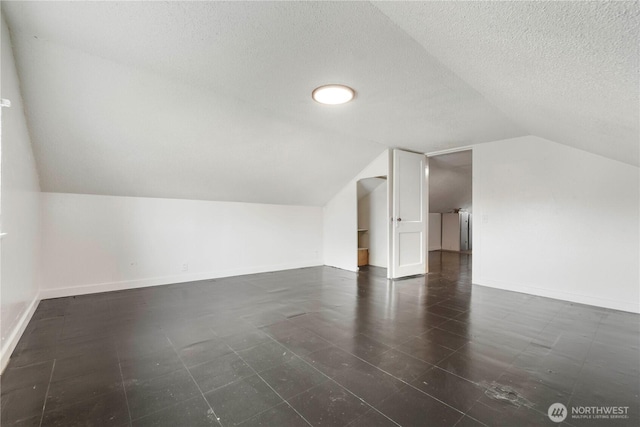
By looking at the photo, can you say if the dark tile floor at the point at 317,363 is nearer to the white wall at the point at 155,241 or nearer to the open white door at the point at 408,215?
the white wall at the point at 155,241

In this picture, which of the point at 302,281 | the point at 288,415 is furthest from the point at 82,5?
the point at 302,281

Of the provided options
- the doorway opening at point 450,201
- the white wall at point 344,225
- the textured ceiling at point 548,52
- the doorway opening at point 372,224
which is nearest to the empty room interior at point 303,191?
the textured ceiling at point 548,52

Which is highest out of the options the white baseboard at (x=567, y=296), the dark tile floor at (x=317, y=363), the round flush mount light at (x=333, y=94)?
the round flush mount light at (x=333, y=94)

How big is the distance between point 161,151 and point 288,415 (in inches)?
126

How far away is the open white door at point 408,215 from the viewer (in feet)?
15.0

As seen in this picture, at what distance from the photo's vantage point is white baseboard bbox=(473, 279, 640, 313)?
3.09 meters

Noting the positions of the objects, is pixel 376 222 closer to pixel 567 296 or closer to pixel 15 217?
pixel 567 296

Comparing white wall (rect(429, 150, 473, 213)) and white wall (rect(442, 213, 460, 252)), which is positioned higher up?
white wall (rect(429, 150, 473, 213))

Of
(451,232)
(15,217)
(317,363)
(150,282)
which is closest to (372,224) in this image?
(451,232)

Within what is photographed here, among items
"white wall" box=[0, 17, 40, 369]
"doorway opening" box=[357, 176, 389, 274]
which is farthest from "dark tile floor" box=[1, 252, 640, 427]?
"doorway opening" box=[357, 176, 389, 274]

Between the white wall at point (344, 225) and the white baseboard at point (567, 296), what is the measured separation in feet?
7.10

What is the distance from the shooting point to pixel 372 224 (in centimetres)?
622

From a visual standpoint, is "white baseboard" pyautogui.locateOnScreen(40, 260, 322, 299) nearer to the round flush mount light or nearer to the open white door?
the open white door

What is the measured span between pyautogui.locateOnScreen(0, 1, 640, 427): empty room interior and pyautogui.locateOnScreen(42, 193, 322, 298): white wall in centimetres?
3
